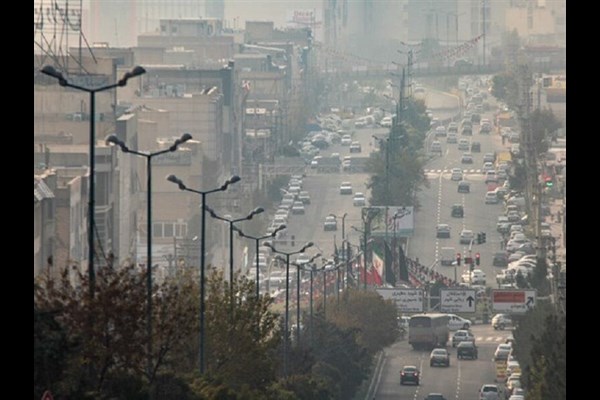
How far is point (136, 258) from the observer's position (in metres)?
A: 68.4

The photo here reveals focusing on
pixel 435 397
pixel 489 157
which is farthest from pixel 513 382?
pixel 489 157

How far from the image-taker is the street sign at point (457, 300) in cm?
6041

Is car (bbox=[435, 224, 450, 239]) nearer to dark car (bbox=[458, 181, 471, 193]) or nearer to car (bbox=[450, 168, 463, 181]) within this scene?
dark car (bbox=[458, 181, 471, 193])

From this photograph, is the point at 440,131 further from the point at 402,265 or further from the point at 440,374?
the point at 440,374

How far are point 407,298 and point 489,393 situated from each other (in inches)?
617

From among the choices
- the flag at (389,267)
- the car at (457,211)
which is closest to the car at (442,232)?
the car at (457,211)

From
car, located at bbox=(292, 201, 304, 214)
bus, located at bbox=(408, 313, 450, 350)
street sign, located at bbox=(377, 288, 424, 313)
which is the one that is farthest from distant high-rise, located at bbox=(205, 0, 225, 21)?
bus, located at bbox=(408, 313, 450, 350)

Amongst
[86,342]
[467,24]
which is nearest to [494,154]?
[467,24]

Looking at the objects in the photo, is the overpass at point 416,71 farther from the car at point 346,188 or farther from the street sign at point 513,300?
the street sign at point 513,300

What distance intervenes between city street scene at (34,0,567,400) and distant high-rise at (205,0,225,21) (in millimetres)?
263

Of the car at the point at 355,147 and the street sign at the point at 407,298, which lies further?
the car at the point at 355,147

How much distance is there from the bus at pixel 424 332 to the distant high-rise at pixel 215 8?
3834 inches
